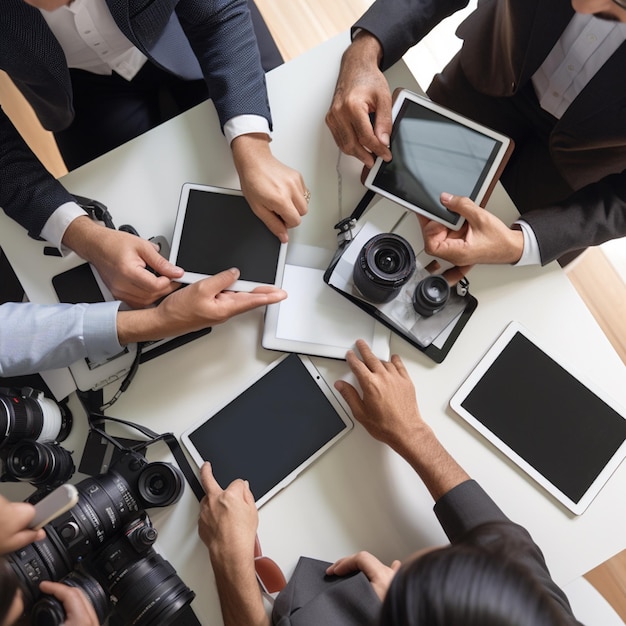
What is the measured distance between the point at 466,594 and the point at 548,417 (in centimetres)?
45

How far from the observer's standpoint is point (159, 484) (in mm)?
875

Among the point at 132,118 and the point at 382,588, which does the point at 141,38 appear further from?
the point at 382,588

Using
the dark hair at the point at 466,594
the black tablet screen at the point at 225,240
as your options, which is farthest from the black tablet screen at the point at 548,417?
the black tablet screen at the point at 225,240

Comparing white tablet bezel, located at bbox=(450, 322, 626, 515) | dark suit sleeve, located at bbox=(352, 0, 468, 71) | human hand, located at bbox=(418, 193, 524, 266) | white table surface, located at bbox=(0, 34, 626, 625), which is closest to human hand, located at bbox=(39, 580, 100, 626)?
white table surface, located at bbox=(0, 34, 626, 625)

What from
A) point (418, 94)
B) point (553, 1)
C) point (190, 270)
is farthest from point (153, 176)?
point (553, 1)

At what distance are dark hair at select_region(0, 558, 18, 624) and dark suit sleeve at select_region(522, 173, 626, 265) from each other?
0.96 meters

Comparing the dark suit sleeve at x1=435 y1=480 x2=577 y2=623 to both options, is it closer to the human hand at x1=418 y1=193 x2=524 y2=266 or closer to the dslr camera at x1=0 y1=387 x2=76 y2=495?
the human hand at x1=418 y1=193 x2=524 y2=266

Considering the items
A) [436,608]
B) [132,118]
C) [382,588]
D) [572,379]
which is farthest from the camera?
[132,118]

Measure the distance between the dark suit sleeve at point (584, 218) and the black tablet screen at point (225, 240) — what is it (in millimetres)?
491

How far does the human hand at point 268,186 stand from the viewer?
2.95 ft

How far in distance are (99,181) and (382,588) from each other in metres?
0.88

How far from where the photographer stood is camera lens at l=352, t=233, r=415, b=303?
2.76 feet

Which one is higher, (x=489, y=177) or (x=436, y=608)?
(x=489, y=177)

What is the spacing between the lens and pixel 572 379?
36.0 inches
